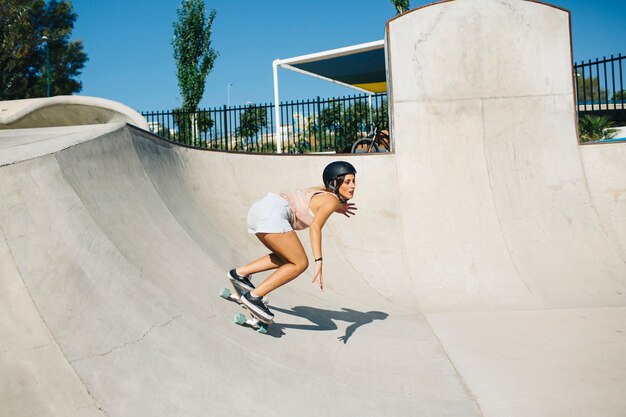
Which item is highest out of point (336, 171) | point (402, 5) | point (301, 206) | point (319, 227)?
point (402, 5)

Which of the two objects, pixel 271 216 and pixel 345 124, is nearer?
pixel 271 216

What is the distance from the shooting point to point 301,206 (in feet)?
13.2

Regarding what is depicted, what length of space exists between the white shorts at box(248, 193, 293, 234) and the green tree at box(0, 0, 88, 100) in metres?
30.6

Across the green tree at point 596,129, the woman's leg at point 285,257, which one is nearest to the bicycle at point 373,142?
the green tree at point 596,129

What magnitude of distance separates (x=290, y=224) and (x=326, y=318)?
4.32 feet

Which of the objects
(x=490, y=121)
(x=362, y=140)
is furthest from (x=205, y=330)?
(x=362, y=140)

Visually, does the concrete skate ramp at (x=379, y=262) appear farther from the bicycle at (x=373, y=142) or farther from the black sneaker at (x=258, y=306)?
the bicycle at (x=373, y=142)

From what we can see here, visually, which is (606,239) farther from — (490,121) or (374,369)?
(374,369)

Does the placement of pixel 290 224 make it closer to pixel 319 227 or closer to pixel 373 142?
pixel 319 227

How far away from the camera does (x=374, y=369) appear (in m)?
3.84

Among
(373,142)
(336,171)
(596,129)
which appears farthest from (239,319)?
(596,129)

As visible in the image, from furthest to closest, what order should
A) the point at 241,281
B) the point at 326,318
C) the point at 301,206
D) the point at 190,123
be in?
the point at 190,123 → the point at 326,318 → the point at 241,281 → the point at 301,206

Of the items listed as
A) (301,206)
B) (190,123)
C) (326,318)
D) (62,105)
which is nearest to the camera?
(301,206)

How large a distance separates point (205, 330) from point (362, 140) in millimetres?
10177
